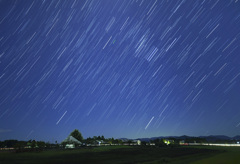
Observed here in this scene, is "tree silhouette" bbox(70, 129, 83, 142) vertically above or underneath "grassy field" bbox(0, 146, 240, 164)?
above

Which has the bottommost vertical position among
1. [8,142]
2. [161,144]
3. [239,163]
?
[239,163]

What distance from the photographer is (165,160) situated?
81.3ft

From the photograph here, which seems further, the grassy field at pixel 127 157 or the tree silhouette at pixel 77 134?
the tree silhouette at pixel 77 134

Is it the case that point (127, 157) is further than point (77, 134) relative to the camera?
No

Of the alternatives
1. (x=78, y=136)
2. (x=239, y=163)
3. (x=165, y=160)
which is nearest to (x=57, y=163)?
(x=165, y=160)

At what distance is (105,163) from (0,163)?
12.4 metres

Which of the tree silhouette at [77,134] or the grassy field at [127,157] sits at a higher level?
the tree silhouette at [77,134]

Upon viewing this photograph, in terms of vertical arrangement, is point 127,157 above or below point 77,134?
below

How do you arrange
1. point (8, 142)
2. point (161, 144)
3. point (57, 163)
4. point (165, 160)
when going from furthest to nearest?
point (8, 142)
point (161, 144)
point (165, 160)
point (57, 163)

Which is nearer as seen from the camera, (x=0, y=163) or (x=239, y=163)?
(x=239, y=163)

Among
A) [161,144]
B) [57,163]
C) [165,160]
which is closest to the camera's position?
[57,163]

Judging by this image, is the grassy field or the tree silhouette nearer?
the grassy field

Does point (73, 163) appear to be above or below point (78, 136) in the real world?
below

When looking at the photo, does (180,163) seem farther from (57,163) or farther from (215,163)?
(57,163)
